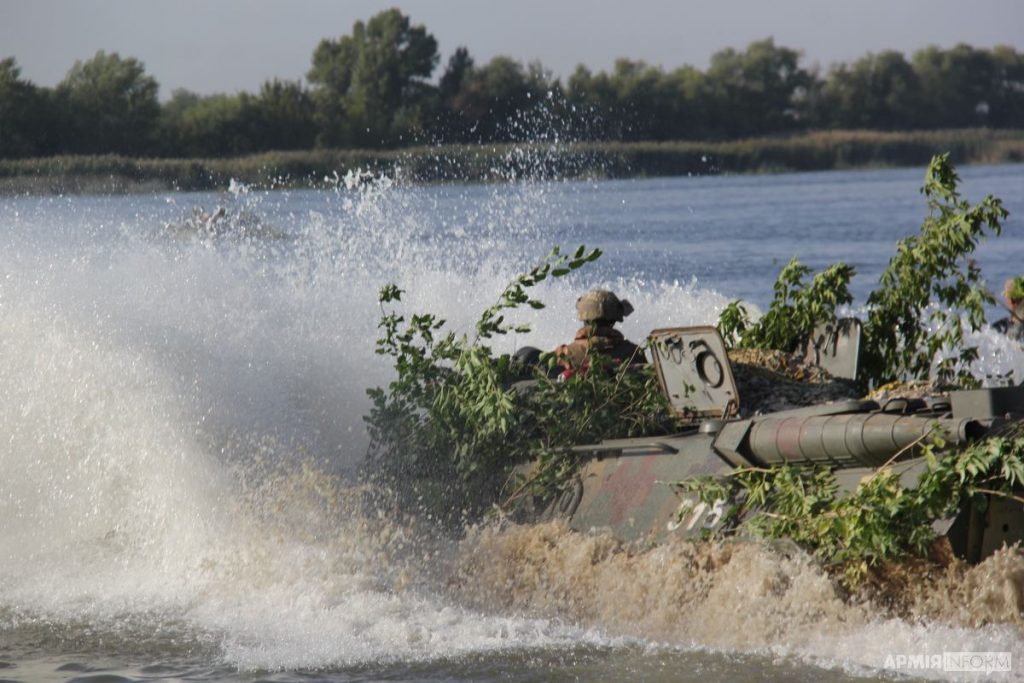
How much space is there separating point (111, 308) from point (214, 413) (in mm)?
1596

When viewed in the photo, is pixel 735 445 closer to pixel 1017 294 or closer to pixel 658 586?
pixel 658 586

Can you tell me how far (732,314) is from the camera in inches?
515

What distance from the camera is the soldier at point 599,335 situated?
11898 mm

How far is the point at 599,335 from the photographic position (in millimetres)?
12102

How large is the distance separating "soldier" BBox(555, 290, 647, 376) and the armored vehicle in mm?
716

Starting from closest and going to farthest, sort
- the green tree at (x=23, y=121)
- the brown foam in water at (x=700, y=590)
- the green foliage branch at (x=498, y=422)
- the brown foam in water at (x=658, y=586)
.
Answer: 1. the brown foam in water at (x=700, y=590)
2. the brown foam in water at (x=658, y=586)
3. the green foliage branch at (x=498, y=422)
4. the green tree at (x=23, y=121)

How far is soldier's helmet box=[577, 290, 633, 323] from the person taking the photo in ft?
39.5

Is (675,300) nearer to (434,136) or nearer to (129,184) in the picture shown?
(129,184)

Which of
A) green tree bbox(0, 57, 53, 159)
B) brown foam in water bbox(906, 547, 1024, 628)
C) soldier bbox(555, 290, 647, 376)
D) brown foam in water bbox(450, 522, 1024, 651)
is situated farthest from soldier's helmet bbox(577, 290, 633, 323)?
green tree bbox(0, 57, 53, 159)

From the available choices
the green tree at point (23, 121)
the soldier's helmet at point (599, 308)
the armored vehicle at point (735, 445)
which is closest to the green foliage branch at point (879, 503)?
the armored vehicle at point (735, 445)

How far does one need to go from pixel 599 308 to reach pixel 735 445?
2.33 m

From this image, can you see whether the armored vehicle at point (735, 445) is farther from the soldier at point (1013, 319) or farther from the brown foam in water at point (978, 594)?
the soldier at point (1013, 319)

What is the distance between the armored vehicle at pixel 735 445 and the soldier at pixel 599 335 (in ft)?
2.35

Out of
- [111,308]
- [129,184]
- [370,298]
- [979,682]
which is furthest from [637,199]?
[979,682]
